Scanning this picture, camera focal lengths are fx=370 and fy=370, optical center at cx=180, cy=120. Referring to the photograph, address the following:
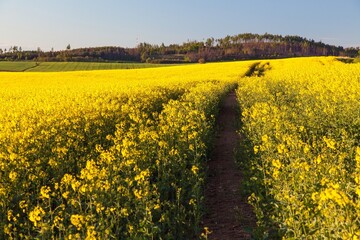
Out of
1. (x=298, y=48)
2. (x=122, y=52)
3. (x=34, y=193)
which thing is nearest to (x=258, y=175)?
(x=34, y=193)

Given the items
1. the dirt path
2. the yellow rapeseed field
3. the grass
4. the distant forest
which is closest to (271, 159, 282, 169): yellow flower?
the yellow rapeseed field

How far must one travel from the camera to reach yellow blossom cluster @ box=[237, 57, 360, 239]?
365cm

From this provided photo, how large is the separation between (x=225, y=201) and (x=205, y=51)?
124691mm

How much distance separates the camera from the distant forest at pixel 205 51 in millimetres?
112125

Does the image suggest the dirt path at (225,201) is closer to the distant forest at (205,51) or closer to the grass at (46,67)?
the grass at (46,67)

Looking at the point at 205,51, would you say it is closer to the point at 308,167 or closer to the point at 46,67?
the point at 46,67

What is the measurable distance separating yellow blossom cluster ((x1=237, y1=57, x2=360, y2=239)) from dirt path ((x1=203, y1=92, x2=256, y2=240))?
1.34ft

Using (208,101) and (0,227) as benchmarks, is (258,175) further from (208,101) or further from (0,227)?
(208,101)

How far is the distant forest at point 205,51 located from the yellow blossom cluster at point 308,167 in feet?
320

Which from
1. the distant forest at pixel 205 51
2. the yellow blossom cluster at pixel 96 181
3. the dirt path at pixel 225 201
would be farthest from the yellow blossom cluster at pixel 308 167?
the distant forest at pixel 205 51

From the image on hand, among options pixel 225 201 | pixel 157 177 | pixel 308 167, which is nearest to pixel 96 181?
pixel 157 177

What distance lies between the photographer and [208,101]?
14570mm

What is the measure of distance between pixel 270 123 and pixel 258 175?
59.4 inches

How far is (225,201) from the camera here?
7883 mm
